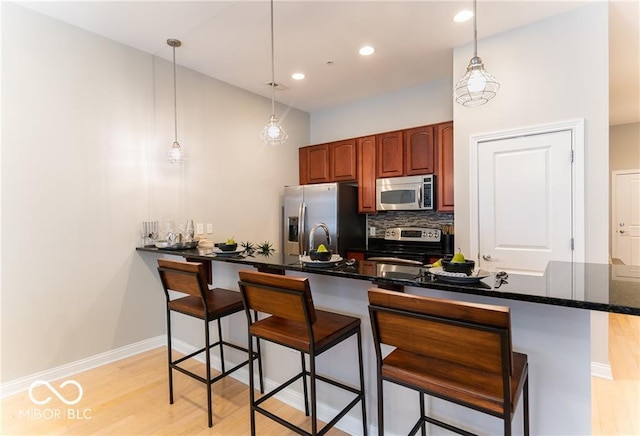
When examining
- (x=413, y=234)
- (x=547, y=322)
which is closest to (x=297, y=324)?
(x=547, y=322)

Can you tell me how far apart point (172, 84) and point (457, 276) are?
338 centimetres

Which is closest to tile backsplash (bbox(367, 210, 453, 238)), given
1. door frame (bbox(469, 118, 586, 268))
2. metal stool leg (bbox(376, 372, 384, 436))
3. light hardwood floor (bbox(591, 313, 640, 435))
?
door frame (bbox(469, 118, 586, 268))

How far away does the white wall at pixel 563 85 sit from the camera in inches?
97.3

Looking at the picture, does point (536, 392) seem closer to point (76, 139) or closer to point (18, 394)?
point (18, 394)

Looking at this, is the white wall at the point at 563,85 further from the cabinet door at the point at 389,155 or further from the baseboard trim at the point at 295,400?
the baseboard trim at the point at 295,400

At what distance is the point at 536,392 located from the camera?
4.53 ft

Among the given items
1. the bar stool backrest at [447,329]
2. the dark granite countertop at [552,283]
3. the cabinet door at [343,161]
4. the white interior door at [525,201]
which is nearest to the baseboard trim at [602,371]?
the white interior door at [525,201]

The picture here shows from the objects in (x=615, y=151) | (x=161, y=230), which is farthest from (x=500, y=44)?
(x=615, y=151)

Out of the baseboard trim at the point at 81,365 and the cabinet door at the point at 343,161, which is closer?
the baseboard trim at the point at 81,365

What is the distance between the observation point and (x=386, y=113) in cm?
441

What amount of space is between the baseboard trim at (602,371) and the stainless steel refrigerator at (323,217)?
2.57 metres

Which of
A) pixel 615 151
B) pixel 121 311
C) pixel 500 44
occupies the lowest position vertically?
pixel 121 311

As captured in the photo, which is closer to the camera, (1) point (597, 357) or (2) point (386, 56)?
(1) point (597, 357)

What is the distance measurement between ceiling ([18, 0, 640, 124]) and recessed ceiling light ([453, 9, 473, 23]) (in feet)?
0.18
